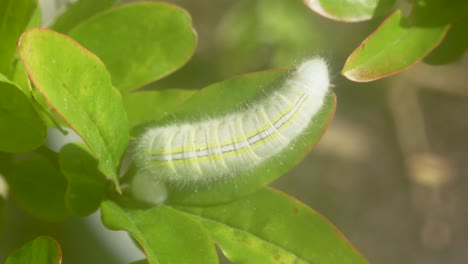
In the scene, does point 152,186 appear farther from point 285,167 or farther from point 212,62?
point 212,62

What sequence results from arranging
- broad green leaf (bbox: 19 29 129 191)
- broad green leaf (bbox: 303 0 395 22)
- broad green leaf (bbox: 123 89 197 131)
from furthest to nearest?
broad green leaf (bbox: 123 89 197 131), broad green leaf (bbox: 303 0 395 22), broad green leaf (bbox: 19 29 129 191)

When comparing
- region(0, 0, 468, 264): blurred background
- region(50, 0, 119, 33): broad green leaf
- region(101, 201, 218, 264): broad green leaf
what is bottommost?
region(0, 0, 468, 264): blurred background

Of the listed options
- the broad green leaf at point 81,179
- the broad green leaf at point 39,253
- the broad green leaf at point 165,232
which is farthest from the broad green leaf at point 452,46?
the broad green leaf at point 39,253

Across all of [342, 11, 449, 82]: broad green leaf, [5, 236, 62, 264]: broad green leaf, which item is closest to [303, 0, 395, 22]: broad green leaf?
[342, 11, 449, 82]: broad green leaf

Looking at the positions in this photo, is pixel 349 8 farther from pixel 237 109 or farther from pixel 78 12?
pixel 78 12

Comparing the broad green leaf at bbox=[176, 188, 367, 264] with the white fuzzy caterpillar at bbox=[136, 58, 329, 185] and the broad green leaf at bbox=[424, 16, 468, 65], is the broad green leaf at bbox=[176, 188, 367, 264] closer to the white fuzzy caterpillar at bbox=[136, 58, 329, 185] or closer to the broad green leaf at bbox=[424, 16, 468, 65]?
the white fuzzy caterpillar at bbox=[136, 58, 329, 185]

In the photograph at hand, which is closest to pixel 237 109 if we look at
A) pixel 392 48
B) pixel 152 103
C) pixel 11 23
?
pixel 152 103

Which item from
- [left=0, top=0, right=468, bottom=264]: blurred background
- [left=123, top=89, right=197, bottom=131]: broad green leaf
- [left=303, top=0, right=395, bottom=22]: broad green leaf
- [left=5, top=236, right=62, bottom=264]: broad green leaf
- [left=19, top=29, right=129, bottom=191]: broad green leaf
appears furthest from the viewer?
[left=0, top=0, right=468, bottom=264]: blurred background

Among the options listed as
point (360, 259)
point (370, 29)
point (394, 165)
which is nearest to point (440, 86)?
point (394, 165)
